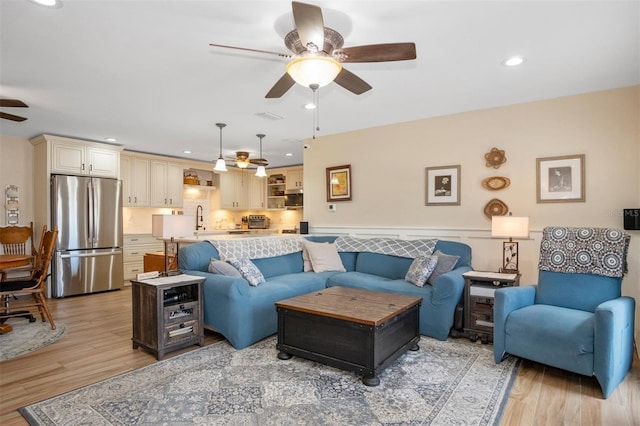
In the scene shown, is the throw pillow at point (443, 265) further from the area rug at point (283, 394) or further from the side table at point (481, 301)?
the area rug at point (283, 394)

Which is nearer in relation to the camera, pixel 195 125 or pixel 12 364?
pixel 12 364

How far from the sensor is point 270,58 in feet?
9.29

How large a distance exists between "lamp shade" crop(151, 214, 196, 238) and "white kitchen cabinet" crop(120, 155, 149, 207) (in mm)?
3731

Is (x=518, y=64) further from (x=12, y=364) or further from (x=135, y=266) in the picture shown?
(x=135, y=266)

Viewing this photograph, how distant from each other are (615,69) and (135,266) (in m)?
7.27

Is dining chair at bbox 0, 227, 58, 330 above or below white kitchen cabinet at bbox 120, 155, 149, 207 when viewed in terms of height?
below

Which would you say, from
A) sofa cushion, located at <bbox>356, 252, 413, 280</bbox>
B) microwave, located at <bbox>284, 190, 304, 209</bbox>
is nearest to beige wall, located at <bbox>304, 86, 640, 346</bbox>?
sofa cushion, located at <bbox>356, 252, 413, 280</bbox>

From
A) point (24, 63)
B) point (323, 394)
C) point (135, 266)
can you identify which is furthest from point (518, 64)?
point (135, 266)

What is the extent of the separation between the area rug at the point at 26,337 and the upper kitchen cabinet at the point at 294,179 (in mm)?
5236

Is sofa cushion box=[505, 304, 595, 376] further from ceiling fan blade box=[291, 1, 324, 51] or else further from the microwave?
the microwave

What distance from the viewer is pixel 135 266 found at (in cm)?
662

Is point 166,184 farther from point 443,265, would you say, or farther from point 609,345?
point 609,345

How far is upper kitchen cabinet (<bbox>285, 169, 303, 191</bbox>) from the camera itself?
8.28m

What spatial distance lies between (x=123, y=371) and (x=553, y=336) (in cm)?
326
